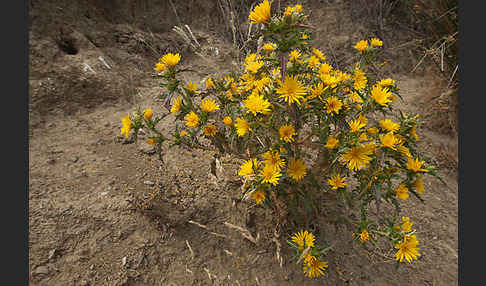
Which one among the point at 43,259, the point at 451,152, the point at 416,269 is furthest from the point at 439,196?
the point at 43,259

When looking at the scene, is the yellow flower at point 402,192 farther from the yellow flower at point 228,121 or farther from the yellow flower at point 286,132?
A: the yellow flower at point 228,121

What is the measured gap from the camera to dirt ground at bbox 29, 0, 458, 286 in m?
1.53

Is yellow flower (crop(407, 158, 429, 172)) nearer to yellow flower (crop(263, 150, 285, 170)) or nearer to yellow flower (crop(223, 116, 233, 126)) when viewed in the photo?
yellow flower (crop(263, 150, 285, 170))

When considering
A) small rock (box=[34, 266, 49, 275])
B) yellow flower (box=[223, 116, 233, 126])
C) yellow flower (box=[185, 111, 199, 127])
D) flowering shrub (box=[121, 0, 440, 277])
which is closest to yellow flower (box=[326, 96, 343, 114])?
flowering shrub (box=[121, 0, 440, 277])

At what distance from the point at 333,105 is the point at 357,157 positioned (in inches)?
Result: 10.0

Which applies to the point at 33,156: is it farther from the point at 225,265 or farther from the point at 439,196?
the point at 439,196

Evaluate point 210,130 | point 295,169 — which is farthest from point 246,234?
point 210,130

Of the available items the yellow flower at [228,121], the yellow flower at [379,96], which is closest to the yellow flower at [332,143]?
the yellow flower at [379,96]

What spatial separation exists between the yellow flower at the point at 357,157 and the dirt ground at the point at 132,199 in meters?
0.69

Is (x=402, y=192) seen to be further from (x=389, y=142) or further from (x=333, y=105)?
(x=333, y=105)

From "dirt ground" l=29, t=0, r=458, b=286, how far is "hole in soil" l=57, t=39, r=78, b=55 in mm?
→ 11

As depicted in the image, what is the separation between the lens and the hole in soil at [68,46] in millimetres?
2690

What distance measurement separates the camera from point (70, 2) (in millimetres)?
2879

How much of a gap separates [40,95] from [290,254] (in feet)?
8.26
